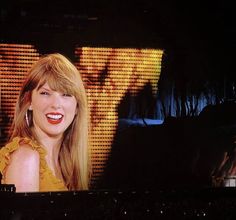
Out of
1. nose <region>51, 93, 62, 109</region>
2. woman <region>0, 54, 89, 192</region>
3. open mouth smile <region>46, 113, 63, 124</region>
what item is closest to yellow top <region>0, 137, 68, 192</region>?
woman <region>0, 54, 89, 192</region>

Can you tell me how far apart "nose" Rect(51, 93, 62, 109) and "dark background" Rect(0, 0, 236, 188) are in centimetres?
39

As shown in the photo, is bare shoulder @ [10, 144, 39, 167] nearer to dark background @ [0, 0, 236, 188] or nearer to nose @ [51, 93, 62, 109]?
nose @ [51, 93, 62, 109]

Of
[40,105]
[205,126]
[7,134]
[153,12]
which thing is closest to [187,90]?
[205,126]

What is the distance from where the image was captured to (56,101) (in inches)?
161

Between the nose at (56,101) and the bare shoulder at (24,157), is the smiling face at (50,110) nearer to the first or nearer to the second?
the nose at (56,101)

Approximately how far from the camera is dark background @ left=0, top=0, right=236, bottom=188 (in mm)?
4207

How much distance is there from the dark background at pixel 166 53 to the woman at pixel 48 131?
0.23 meters

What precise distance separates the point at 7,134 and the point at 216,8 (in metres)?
2.35

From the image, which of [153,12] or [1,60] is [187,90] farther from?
[1,60]

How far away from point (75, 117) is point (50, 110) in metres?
0.24

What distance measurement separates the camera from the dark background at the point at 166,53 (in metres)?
4.21

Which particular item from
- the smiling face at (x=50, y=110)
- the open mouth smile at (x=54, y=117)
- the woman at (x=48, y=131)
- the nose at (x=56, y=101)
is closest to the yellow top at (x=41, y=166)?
the woman at (x=48, y=131)

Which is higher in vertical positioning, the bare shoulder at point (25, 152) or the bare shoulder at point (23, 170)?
the bare shoulder at point (25, 152)

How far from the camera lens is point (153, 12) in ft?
14.5
